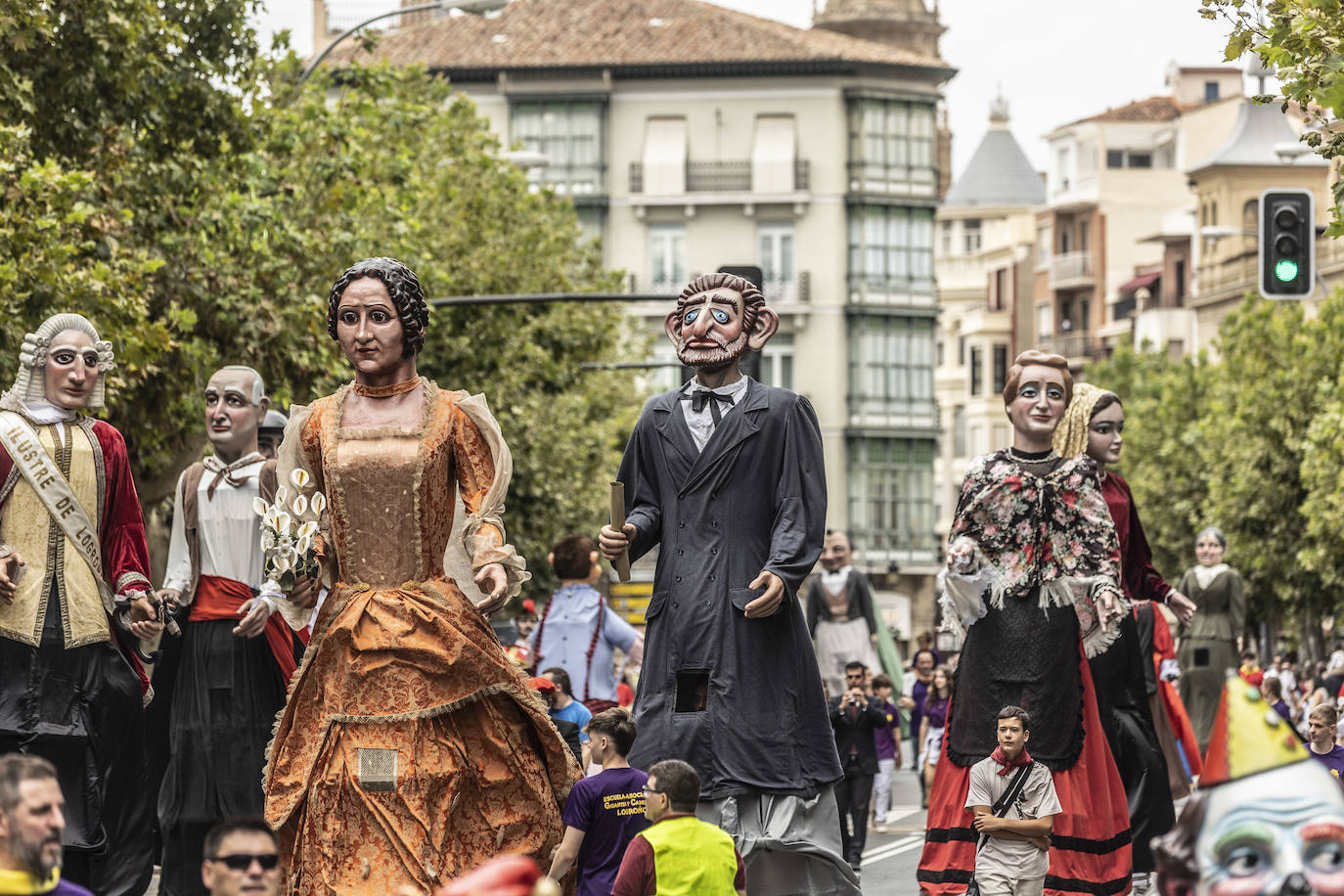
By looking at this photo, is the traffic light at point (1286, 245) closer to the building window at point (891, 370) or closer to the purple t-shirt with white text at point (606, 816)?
the purple t-shirt with white text at point (606, 816)

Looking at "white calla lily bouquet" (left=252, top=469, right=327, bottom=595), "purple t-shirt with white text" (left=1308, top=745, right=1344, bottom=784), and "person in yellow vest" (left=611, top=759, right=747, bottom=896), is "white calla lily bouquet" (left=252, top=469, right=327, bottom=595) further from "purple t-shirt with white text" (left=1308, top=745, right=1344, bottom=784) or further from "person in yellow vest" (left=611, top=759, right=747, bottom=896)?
"purple t-shirt with white text" (left=1308, top=745, right=1344, bottom=784)

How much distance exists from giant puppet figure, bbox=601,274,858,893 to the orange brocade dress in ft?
1.93

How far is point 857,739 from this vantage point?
19.9m

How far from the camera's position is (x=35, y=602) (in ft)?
36.1

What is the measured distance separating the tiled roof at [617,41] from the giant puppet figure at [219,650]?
67.3 meters

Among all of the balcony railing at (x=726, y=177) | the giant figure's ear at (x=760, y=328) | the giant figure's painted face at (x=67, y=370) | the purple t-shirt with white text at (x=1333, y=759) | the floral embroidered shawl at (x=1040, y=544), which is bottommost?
the purple t-shirt with white text at (x=1333, y=759)

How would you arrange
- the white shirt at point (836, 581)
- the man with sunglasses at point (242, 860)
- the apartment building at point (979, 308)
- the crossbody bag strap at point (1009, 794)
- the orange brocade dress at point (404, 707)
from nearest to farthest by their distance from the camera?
the man with sunglasses at point (242, 860), the orange brocade dress at point (404, 707), the crossbody bag strap at point (1009, 794), the white shirt at point (836, 581), the apartment building at point (979, 308)

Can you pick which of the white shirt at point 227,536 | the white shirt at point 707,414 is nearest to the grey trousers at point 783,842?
the white shirt at point 707,414

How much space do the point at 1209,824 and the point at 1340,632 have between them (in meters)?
48.4

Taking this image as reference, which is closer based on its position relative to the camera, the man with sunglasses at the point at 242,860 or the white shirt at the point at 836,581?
the man with sunglasses at the point at 242,860

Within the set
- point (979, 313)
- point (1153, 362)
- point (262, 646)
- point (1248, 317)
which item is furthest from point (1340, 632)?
point (979, 313)

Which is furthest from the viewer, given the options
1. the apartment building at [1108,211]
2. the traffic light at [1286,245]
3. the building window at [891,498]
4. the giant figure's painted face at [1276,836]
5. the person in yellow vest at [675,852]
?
the apartment building at [1108,211]

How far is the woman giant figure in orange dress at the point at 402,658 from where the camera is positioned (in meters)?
9.94

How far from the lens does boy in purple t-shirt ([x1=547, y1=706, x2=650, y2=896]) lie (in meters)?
10.6
